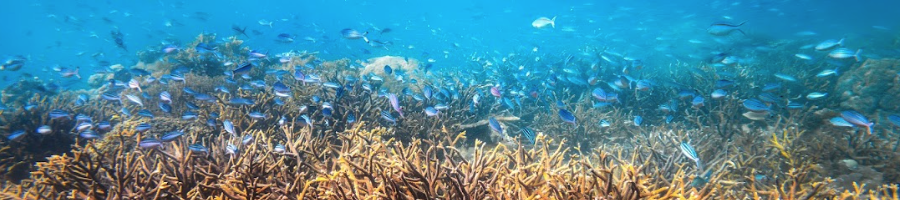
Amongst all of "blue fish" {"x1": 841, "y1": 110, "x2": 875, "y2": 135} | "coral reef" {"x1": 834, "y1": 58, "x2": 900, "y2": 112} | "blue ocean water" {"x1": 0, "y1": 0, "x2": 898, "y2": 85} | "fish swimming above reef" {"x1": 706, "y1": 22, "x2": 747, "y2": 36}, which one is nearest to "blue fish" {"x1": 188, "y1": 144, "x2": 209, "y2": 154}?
"blue fish" {"x1": 841, "y1": 110, "x2": 875, "y2": 135}

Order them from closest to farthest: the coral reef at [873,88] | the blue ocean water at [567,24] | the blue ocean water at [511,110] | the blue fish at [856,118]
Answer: the blue fish at [856,118] < the blue ocean water at [511,110] < the coral reef at [873,88] < the blue ocean water at [567,24]

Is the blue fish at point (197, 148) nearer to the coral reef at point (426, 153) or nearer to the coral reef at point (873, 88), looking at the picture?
the coral reef at point (426, 153)

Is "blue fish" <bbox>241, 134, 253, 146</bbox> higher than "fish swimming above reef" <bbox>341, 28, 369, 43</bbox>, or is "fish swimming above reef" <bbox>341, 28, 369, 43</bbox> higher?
"blue fish" <bbox>241, 134, 253, 146</bbox>

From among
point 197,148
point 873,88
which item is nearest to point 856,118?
point 873,88

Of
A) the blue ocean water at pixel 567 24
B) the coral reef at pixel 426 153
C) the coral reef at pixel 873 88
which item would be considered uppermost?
the coral reef at pixel 426 153

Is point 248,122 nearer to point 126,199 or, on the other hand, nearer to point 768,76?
point 126,199

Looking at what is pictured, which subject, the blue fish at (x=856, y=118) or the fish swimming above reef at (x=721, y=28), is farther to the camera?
the fish swimming above reef at (x=721, y=28)

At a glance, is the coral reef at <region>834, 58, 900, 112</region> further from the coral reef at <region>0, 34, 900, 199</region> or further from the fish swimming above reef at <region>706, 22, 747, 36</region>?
the fish swimming above reef at <region>706, 22, 747, 36</region>

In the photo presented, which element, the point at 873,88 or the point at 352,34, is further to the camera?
the point at 873,88

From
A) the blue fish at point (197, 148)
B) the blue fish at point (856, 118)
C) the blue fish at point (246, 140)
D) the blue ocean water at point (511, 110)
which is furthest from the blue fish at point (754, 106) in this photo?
the blue fish at point (197, 148)

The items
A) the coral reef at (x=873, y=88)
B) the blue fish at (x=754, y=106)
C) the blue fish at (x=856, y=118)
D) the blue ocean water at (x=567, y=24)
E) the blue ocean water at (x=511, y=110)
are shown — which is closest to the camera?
the blue fish at (x=856, y=118)

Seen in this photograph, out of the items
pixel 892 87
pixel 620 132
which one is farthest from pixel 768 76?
pixel 620 132

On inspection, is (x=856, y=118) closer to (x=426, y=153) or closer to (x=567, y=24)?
(x=426, y=153)

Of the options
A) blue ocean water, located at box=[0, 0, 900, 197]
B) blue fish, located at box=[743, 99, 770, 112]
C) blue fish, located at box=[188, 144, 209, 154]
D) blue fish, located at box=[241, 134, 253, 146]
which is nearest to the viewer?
blue fish, located at box=[188, 144, 209, 154]
